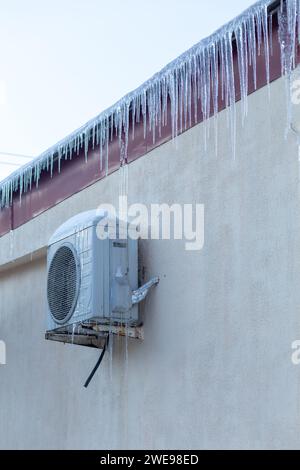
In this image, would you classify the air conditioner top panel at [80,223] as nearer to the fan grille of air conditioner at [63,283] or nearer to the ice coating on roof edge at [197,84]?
the fan grille of air conditioner at [63,283]

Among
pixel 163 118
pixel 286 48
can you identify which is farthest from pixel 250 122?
pixel 163 118

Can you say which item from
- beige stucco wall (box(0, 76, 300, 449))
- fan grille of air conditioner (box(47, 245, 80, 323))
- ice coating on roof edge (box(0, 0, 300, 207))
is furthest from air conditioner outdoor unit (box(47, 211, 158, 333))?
ice coating on roof edge (box(0, 0, 300, 207))

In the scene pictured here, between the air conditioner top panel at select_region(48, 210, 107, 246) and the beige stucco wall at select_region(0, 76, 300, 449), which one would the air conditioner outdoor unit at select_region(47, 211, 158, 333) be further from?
the beige stucco wall at select_region(0, 76, 300, 449)

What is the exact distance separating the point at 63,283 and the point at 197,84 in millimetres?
1661

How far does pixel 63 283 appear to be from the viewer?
23.1 feet

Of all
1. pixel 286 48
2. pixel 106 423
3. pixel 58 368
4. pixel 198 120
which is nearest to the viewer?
pixel 286 48

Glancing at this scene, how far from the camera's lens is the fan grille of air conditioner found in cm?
685

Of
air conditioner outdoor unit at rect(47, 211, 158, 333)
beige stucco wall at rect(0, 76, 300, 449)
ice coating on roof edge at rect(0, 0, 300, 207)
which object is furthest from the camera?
air conditioner outdoor unit at rect(47, 211, 158, 333)

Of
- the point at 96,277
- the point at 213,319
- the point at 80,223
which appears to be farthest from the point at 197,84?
the point at 213,319

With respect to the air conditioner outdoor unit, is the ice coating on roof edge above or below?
above

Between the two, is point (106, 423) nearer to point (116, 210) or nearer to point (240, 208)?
point (116, 210)

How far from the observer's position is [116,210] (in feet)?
24.4

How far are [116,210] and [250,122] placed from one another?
1.67 meters

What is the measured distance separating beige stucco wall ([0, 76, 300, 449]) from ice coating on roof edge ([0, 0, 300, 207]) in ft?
0.51
